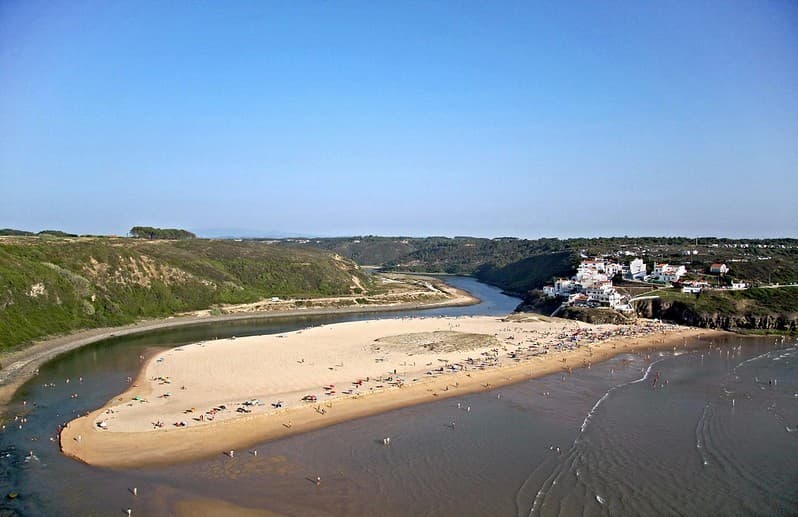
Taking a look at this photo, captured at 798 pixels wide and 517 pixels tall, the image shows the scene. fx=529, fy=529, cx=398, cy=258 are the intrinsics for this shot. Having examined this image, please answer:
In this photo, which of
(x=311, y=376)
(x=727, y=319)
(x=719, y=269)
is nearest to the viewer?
(x=311, y=376)

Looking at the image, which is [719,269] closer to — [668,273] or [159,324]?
[668,273]

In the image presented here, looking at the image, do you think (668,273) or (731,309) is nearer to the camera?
(731,309)

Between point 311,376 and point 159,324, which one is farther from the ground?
point 159,324

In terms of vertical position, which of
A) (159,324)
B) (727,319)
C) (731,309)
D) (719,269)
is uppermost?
(719,269)

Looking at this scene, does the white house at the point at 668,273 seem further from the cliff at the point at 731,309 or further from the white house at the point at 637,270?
the cliff at the point at 731,309

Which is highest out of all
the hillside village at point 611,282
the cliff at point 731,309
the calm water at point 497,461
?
the hillside village at point 611,282

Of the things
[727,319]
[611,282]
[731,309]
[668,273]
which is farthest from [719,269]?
[727,319]

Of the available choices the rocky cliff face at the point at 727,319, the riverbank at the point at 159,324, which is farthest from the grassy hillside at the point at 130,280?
the rocky cliff face at the point at 727,319
